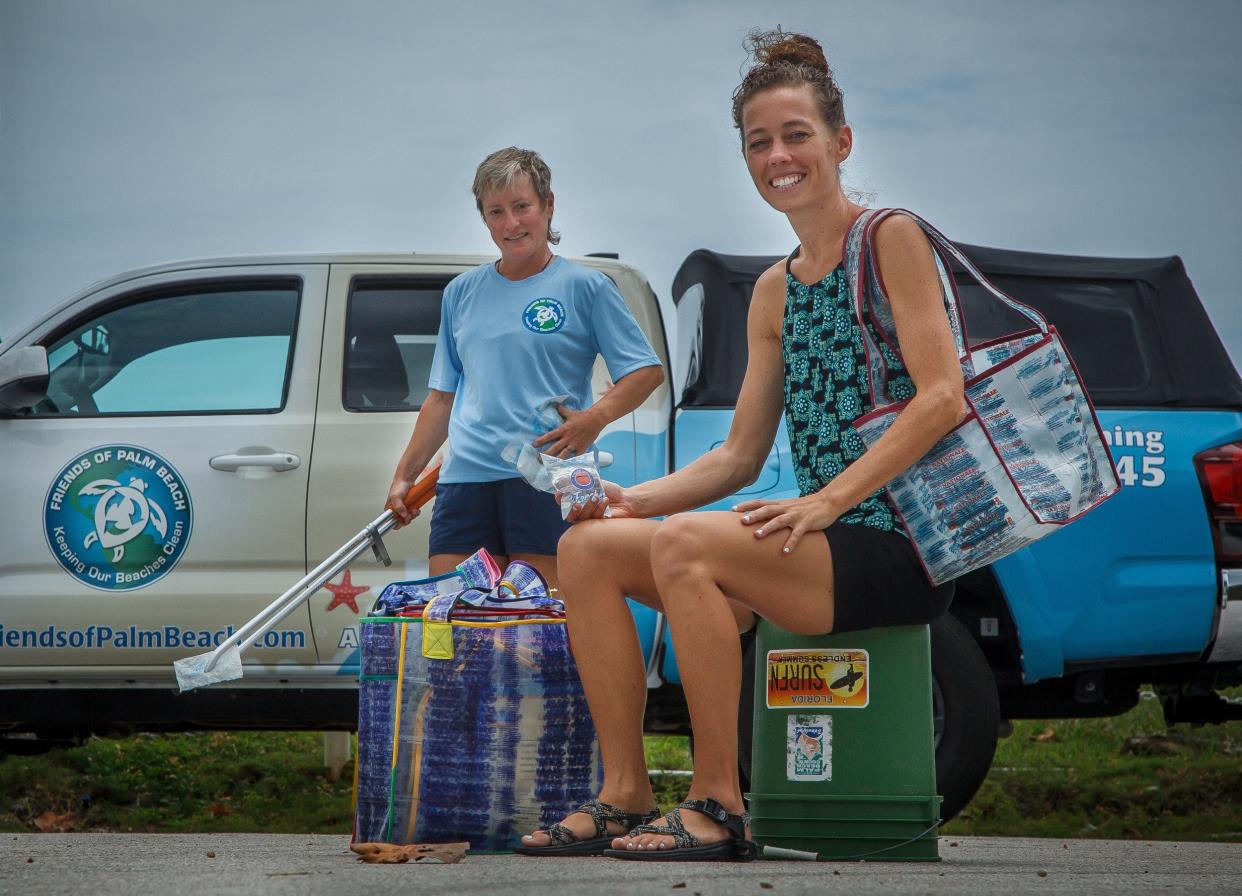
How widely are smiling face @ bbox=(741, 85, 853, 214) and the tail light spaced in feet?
6.18

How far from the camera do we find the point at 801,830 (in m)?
2.81

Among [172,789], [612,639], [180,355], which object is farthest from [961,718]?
[172,789]

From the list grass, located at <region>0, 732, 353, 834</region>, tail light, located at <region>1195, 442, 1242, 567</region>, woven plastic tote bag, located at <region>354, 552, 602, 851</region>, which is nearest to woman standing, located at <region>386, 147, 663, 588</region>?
woven plastic tote bag, located at <region>354, 552, 602, 851</region>

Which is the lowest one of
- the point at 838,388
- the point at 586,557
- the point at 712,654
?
the point at 712,654

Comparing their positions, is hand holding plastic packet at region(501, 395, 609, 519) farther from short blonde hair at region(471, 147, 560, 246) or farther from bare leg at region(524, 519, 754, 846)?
short blonde hair at region(471, 147, 560, 246)

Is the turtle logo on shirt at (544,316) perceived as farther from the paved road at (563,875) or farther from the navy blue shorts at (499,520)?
the paved road at (563,875)

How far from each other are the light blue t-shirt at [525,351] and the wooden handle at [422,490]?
0.20m

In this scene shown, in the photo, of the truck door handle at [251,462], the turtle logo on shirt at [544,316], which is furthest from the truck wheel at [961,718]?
the truck door handle at [251,462]

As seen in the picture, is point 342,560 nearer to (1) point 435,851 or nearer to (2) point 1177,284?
(1) point 435,851

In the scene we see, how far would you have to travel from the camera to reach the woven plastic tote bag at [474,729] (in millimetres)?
3021

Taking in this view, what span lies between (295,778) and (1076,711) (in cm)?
300

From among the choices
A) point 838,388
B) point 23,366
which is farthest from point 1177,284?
point 23,366

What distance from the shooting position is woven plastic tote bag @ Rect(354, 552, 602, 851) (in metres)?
3.02

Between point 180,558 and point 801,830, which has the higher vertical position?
point 180,558
